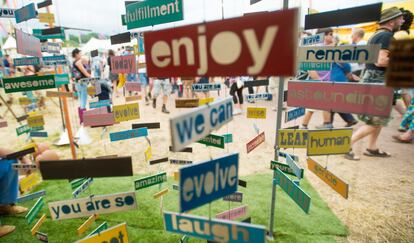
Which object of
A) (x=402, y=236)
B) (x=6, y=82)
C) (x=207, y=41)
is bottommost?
(x=402, y=236)

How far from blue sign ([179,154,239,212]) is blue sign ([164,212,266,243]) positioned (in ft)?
0.32

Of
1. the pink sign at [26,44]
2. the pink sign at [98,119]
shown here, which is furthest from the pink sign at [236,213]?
the pink sign at [26,44]

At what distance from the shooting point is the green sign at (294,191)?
1.52 metres

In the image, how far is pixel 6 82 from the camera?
2.15m

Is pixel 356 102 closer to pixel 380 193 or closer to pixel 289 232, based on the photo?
pixel 289 232

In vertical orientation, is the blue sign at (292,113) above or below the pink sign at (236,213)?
above

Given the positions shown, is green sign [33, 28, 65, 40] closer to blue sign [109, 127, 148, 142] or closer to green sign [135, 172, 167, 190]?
blue sign [109, 127, 148, 142]

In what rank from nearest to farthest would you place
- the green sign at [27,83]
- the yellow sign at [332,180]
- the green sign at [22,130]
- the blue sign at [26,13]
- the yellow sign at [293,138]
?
1. the yellow sign at [332,180]
2. the yellow sign at [293,138]
3. the green sign at [27,83]
4. the blue sign at [26,13]
5. the green sign at [22,130]

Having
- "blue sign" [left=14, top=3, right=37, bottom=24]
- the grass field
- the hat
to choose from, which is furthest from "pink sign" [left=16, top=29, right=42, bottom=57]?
the hat

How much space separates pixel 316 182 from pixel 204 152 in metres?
1.77

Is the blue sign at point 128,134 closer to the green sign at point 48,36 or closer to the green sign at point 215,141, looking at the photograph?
the green sign at point 215,141

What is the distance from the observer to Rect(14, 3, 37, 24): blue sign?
2406 mm

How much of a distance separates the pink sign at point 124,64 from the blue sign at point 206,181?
157 cm

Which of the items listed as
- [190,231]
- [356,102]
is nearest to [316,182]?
[356,102]
